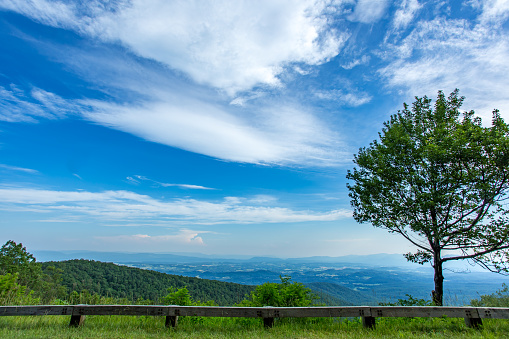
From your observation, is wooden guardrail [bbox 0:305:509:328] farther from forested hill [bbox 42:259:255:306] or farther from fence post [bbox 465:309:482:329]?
forested hill [bbox 42:259:255:306]

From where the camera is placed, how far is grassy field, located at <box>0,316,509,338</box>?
18.1ft

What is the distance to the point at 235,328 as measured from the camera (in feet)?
20.6

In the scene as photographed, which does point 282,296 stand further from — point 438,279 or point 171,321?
point 438,279

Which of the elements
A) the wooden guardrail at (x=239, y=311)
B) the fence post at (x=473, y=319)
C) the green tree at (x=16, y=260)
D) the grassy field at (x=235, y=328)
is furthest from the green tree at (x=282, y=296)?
the green tree at (x=16, y=260)

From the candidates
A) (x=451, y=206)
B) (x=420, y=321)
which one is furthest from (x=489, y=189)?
(x=420, y=321)

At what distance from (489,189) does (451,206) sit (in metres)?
1.36

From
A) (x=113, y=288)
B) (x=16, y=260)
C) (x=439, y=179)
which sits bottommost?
(x=113, y=288)

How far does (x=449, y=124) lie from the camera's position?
11.6m

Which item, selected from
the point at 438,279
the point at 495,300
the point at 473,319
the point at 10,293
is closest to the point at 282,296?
the point at 473,319

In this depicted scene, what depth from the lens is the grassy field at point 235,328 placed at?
18.1ft

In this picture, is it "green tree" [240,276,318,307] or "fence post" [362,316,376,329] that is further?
"green tree" [240,276,318,307]

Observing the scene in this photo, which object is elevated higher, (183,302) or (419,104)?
(419,104)

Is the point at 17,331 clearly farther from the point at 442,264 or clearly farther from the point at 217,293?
the point at 217,293

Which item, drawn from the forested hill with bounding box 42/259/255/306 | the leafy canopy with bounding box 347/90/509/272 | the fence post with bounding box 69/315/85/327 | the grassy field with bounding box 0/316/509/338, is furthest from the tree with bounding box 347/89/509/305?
the forested hill with bounding box 42/259/255/306
